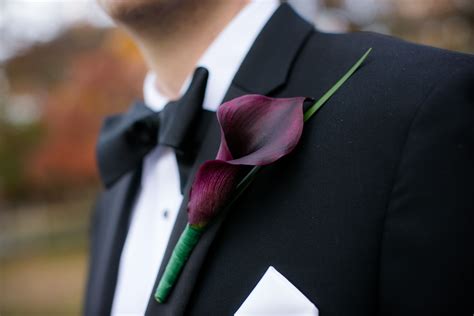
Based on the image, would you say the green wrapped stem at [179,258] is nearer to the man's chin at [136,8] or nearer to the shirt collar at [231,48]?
the shirt collar at [231,48]

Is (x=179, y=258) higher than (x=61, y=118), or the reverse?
(x=61, y=118)

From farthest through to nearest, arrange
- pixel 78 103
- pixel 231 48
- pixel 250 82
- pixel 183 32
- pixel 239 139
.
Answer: pixel 78 103
pixel 183 32
pixel 231 48
pixel 250 82
pixel 239 139

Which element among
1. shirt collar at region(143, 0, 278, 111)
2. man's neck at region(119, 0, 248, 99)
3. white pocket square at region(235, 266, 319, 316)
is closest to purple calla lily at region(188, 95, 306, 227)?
white pocket square at region(235, 266, 319, 316)

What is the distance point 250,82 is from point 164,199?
1.56 ft

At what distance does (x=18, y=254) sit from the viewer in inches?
630

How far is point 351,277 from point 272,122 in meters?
0.38

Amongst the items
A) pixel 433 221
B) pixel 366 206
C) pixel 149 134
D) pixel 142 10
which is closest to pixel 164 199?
pixel 149 134

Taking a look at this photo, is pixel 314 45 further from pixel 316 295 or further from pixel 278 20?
pixel 316 295

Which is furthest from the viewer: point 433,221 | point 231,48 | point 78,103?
point 78,103

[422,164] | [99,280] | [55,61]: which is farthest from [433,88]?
[55,61]

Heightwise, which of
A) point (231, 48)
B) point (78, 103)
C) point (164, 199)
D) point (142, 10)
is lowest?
point (164, 199)

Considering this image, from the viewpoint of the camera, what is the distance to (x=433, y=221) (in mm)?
1111

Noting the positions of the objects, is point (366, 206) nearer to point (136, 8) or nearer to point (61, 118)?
point (136, 8)

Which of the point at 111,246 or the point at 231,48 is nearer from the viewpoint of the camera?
the point at 231,48
